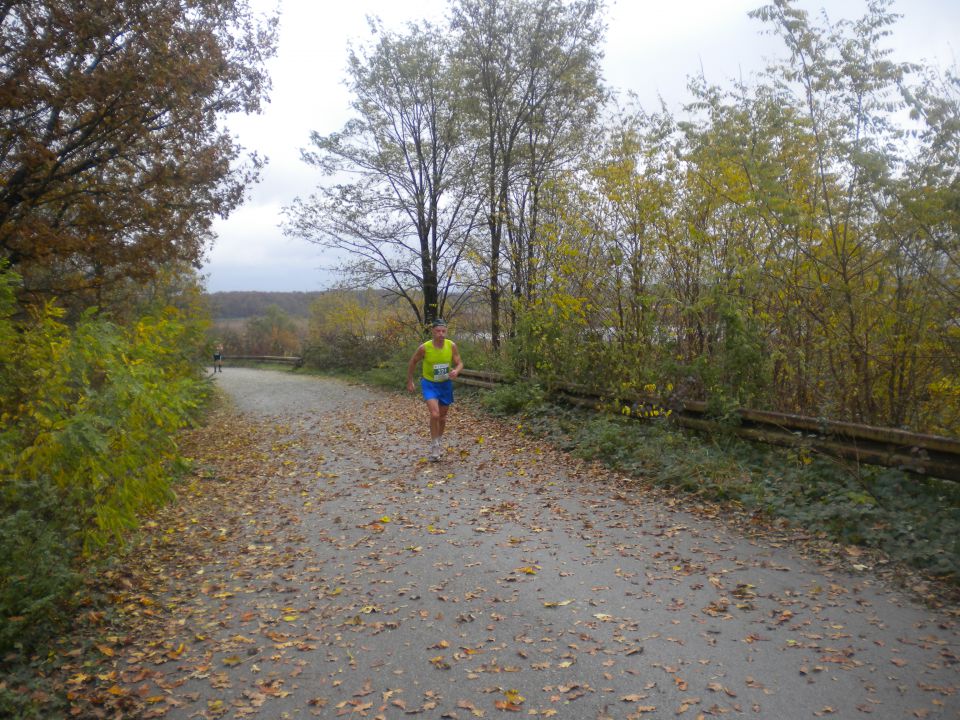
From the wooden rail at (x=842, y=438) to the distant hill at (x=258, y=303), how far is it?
53.6 metres

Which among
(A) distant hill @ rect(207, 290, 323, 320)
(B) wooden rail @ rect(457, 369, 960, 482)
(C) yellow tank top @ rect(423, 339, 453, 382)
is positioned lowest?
(B) wooden rail @ rect(457, 369, 960, 482)

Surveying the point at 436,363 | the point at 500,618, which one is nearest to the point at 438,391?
the point at 436,363

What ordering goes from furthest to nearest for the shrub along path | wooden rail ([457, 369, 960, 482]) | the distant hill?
the distant hill
wooden rail ([457, 369, 960, 482])
the shrub along path

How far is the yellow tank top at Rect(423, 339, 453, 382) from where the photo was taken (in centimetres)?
1058

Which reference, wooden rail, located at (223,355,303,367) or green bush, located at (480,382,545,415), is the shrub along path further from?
wooden rail, located at (223,355,303,367)

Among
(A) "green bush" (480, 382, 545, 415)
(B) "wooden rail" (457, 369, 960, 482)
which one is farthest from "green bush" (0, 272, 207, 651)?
(A) "green bush" (480, 382, 545, 415)

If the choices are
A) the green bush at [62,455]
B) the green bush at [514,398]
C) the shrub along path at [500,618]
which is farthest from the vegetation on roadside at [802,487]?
the green bush at [62,455]

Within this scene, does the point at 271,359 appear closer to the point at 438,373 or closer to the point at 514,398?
the point at 514,398

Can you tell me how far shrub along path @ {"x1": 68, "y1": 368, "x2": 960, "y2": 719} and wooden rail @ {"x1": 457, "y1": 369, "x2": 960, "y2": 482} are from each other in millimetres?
1477

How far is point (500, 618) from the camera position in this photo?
16.1 ft

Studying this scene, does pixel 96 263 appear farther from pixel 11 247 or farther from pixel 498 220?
pixel 498 220

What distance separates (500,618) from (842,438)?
14.8 ft

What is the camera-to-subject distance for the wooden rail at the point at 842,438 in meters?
6.32

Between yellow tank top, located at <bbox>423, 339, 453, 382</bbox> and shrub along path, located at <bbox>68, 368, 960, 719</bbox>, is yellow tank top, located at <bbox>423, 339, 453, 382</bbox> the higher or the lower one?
the higher one
